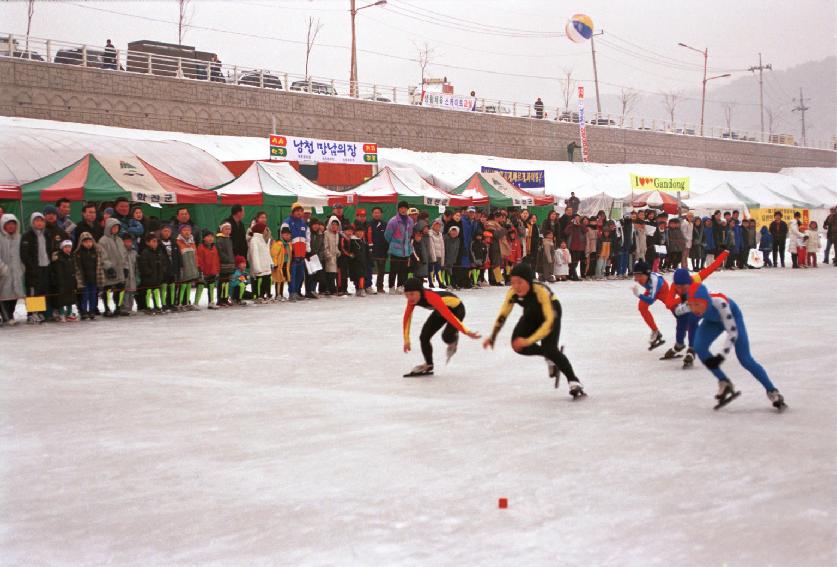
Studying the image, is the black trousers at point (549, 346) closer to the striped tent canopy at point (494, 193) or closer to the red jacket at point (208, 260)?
the red jacket at point (208, 260)

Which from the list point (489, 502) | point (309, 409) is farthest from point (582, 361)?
point (489, 502)

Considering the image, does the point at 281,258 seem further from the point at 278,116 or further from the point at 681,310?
the point at 278,116

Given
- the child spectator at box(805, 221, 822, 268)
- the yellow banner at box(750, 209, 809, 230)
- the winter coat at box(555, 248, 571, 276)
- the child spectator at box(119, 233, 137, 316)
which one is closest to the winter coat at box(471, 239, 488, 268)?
the winter coat at box(555, 248, 571, 276)

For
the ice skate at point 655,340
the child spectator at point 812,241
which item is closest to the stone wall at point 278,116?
the child spectator at point 812,241

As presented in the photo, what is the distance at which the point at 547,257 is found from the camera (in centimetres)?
2342

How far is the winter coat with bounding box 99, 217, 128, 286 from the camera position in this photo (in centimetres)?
1459

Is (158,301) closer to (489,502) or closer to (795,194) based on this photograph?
(489,502)

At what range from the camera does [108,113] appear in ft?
112

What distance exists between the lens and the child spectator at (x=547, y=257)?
23.4 m

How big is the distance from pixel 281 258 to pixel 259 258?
59 cm

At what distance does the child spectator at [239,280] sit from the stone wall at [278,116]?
17685 mm

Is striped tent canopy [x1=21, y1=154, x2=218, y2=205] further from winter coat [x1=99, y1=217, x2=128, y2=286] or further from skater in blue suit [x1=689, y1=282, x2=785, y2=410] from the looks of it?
skater in blue suit [x1=689, y1=282, x2=785, y2=410]

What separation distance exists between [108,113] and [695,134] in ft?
161

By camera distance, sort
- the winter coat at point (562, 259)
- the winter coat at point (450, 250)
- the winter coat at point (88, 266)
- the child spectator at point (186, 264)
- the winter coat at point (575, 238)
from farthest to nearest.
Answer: the winter coat at point (575, 238)
the winter coat at point (562, 259)
the winter coat at point (450, 250)
the child spectator at point (186, 264)
the winter coat at point (88, 266)
